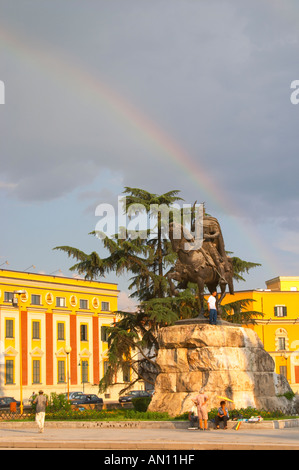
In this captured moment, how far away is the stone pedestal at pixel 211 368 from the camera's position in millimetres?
24031

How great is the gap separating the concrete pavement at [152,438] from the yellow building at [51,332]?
161 ft

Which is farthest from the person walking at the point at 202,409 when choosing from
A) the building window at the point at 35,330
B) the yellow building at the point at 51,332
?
the building window at the point at 35,330

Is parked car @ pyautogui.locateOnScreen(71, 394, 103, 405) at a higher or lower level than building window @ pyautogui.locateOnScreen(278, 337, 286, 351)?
lower

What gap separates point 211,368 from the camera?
2411cm

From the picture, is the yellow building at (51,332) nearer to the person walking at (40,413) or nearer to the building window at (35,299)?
the building window at (35,299)

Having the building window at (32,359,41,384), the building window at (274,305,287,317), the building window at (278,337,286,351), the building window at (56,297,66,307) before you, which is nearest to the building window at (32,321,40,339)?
the building window at (32,359,41,384)

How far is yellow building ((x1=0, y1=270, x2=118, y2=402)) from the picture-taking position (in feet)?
244

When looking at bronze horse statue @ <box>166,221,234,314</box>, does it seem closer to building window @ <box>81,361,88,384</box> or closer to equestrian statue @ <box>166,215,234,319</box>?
equestrian statue @ <box>166,215,234,319</box>

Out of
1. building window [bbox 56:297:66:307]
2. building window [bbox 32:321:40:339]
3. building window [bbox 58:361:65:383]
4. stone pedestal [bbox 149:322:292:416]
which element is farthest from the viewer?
building window [bbox 56:297:66:307]

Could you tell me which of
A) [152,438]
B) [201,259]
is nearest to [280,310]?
[201,259]

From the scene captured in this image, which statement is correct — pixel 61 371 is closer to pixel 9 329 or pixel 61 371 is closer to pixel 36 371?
pixel 36 371

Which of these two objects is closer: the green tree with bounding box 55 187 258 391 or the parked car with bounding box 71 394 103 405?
the green tree with bounding box 55 187 258 391

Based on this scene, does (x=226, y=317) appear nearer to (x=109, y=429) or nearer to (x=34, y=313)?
(x=109, y=429)
